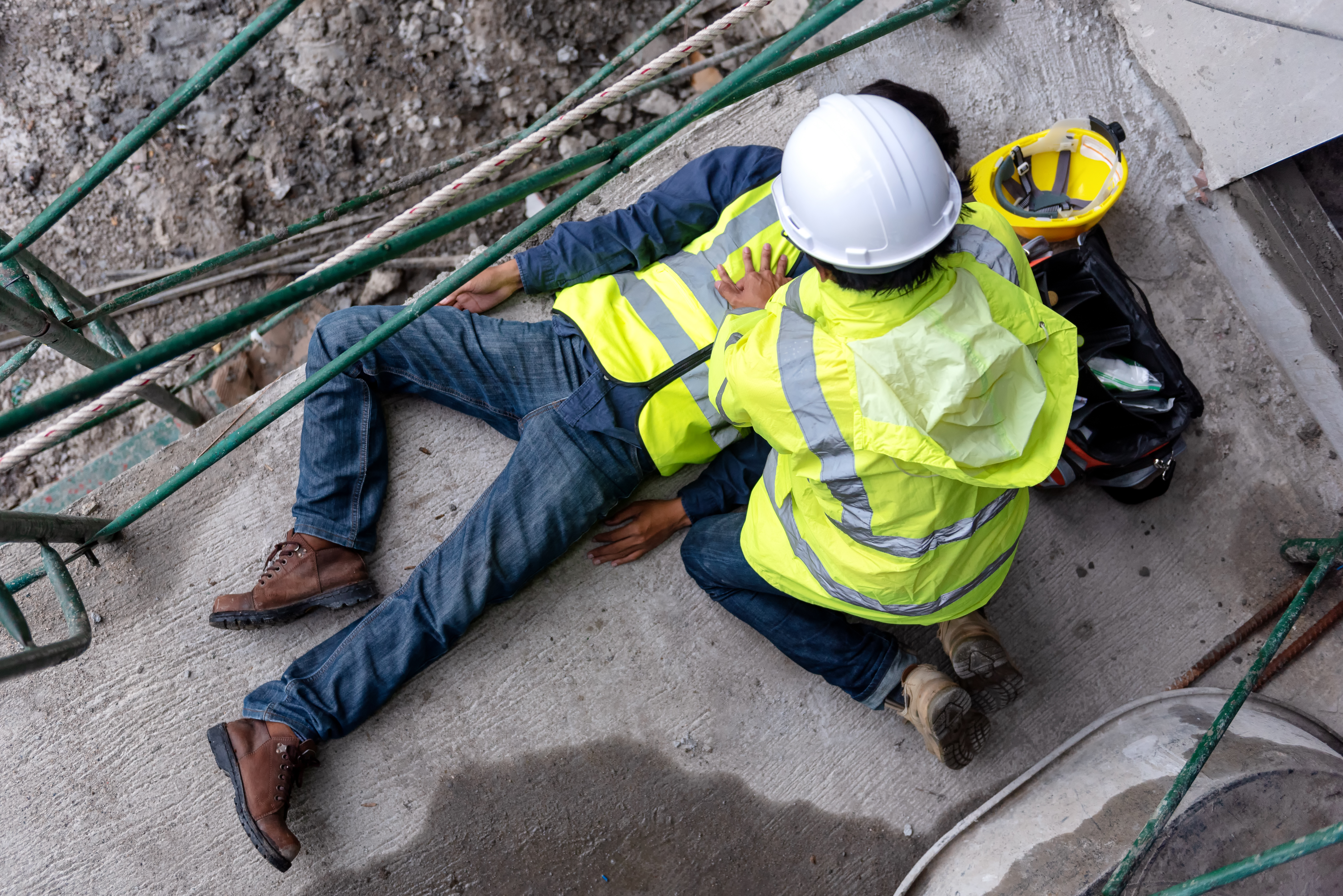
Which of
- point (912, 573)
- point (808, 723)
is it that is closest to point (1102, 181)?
point (912, 573)

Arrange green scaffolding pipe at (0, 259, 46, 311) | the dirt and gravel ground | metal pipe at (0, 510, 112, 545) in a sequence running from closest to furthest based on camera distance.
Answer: metal pipe at (0, 510, 112, 545) → green scaffolding pipe at (0, 259, 46, 311) → the dirt and gravel ground

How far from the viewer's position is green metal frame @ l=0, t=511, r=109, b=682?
64.4 inches

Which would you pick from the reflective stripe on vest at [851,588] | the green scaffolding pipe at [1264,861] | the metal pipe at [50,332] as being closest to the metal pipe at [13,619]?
the metal pipe at [50,332]

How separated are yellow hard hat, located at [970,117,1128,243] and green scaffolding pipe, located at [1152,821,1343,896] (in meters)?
1.66

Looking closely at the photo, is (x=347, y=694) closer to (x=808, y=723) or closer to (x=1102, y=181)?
(x=808, y=723)

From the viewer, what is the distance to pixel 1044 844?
2092 mm

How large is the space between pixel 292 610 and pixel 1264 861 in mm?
2443

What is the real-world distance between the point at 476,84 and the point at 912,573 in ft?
9.97

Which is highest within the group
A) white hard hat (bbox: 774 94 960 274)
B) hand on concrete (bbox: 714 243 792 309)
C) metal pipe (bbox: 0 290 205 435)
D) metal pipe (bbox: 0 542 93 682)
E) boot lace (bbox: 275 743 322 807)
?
metal pipe (bbox: 0 290 205 435)

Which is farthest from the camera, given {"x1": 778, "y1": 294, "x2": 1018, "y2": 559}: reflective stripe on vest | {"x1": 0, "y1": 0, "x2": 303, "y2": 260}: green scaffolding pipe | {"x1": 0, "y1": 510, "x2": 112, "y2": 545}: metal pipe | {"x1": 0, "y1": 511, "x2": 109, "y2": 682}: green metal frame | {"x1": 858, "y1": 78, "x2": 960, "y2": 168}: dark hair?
{"x1": 858, "y1": 78, "x2": 960, "y2": 168}: dark hair

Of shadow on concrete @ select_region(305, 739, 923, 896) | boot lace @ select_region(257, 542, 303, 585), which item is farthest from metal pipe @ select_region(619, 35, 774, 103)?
shadow on concrete @ select_region(305, 739, 923, 896)

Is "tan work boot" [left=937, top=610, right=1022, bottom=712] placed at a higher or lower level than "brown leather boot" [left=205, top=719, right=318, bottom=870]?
lower

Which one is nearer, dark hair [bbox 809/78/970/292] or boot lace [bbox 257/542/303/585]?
dark hair [bbox 809/78/970/292]

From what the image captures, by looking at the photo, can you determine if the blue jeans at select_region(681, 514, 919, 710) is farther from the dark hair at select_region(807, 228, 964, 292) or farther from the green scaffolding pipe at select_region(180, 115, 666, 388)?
the green scaffolding pipe at select_region(180, 115, 666, 388)
